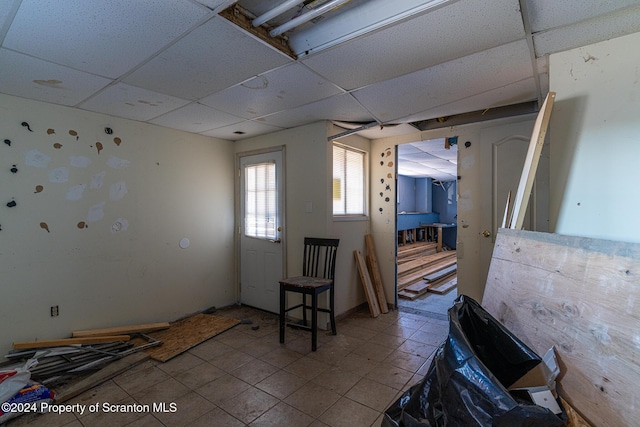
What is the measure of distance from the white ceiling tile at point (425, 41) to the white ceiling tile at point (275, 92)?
17cm

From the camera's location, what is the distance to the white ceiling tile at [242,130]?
3.40 meters

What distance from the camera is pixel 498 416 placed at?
924 millimetres

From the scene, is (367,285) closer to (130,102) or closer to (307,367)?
(307,367)

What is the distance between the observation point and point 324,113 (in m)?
3.04

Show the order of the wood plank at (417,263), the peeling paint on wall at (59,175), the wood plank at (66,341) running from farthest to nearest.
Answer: the wood plank at (417,263) → the peeling paint on wall at (59,175) → the wood plank at (66,341)

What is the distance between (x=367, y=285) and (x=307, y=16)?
3065 mm

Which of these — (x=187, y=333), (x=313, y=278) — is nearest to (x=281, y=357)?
(x=313, y=278)

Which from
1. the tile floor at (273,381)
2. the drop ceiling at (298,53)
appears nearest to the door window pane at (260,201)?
the drop ceiling at (298,53)

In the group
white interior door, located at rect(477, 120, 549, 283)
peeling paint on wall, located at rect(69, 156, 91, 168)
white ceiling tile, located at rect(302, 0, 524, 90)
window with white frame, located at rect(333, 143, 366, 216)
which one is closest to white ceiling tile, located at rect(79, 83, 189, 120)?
peeling paint on wall, located at rect(69, 156, 91, 168)

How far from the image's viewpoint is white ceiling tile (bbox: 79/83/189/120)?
2420 millimetres

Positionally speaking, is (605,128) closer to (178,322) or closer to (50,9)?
(50,9)

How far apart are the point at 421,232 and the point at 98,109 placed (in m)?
8.18

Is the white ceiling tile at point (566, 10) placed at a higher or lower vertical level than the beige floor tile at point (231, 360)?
higher

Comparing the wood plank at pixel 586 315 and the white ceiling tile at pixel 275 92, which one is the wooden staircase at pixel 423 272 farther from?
the white ceiling tile at pixel 275 92
